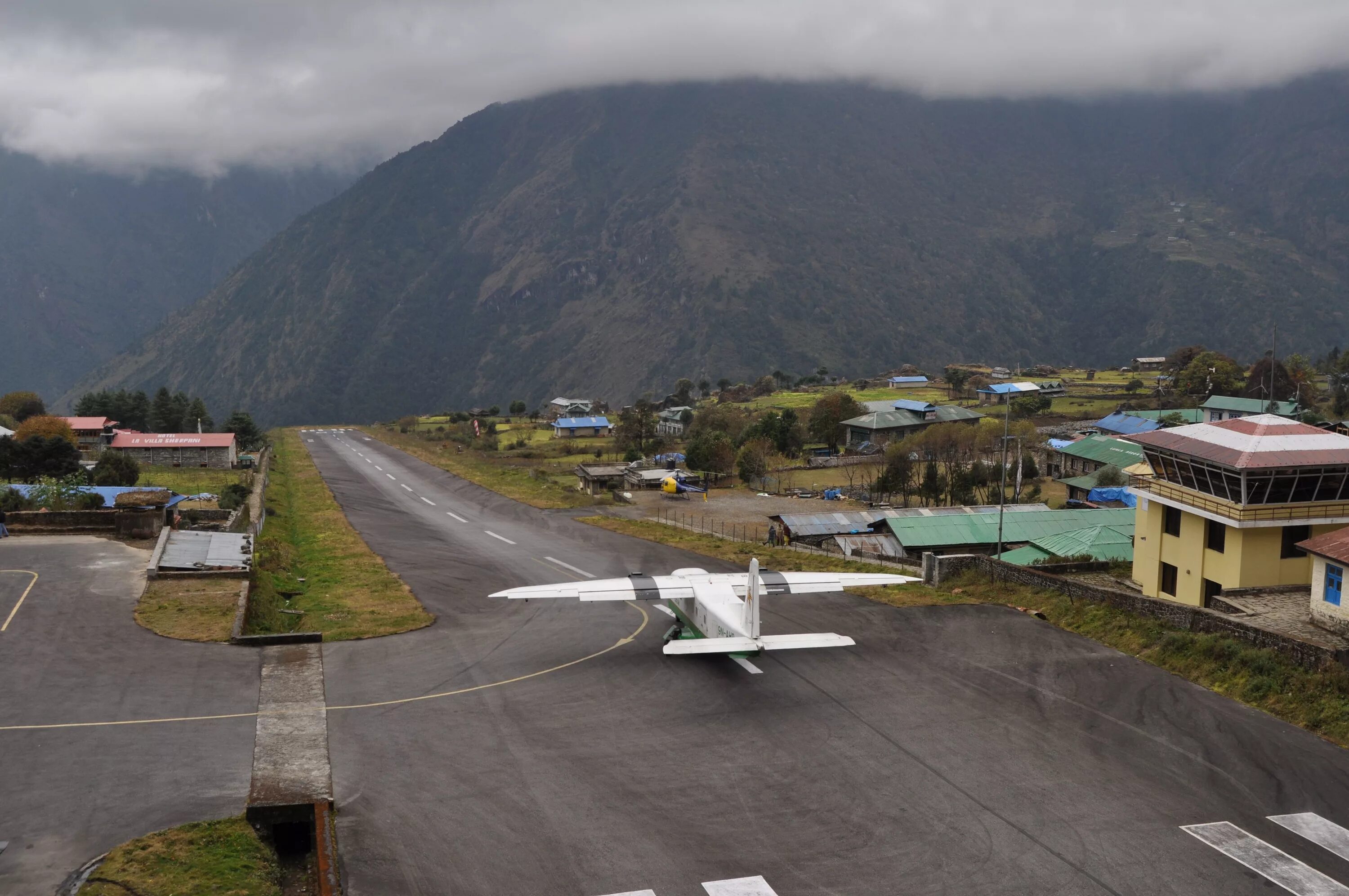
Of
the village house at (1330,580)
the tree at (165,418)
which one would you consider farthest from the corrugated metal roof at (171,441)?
the village house at (1330,580)

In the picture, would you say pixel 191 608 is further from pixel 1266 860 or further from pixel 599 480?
pixel 599 480

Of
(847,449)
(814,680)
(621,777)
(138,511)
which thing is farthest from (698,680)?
(847,449)

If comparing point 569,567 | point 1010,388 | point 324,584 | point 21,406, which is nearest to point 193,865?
point 324,584

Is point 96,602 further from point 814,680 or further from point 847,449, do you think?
point 847,449

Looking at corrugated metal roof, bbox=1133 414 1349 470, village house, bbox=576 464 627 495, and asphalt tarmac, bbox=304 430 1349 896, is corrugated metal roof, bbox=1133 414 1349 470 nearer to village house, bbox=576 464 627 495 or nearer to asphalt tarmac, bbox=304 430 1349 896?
asphalt tarmac, bbox=304 430 1349 896

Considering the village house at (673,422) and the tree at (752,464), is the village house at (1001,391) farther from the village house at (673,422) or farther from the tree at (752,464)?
the tree at (752,464)
